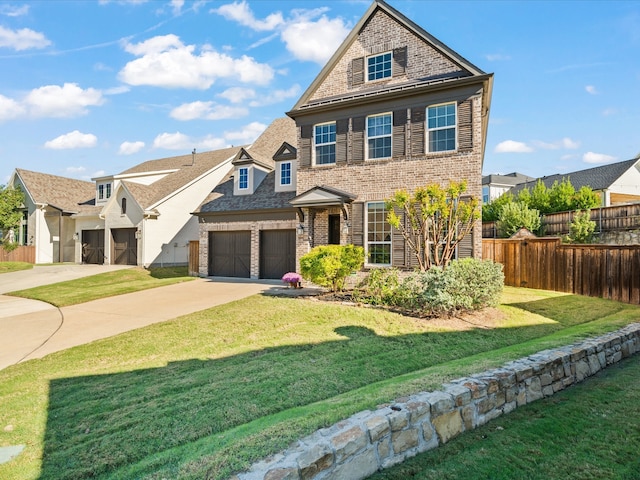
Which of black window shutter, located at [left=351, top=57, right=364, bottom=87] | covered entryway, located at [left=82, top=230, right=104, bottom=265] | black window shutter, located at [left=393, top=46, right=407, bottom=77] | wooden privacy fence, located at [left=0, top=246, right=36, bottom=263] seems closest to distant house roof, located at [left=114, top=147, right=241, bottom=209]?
covered entryway, located at [left=82, top=230, right=104, bottom=265]

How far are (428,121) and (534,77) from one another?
4.55 m

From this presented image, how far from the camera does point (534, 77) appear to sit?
1302 centimetres

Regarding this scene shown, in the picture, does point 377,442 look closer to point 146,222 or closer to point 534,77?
point 534,77

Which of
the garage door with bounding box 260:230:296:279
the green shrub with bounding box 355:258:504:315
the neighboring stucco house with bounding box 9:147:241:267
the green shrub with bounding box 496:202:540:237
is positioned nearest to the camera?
the green shrub with bounding box 355:258:504:315

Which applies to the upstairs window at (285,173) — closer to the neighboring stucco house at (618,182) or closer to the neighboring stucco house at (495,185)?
the neighboring stucco house at (618,182)

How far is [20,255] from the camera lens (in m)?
25.7

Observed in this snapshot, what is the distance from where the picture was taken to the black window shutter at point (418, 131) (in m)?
12.3

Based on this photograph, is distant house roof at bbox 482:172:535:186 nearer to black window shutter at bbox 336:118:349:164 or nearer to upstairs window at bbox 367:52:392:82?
upstairs window at bbox 367:52:392:82

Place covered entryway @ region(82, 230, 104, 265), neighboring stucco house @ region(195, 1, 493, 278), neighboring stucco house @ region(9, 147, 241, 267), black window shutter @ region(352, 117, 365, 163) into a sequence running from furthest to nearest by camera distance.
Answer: covered entryway @ region(82, 230, 104, 265) → neighboring stucco house @ region(9, 147, 241, 267) → black window shutter @ region(352, 117, 365, 163) → neighboring stucco house @ region(195, 1, 493, 278)

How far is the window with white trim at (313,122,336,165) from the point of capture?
1394 cm

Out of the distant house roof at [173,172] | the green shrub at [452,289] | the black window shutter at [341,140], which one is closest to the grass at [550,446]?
the green shrub at [452,289]

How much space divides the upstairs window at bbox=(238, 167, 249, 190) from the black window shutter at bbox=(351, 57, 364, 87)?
679cm

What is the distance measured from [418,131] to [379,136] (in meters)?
1.43

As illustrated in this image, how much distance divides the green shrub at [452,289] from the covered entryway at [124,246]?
18079 mm
